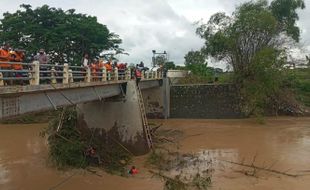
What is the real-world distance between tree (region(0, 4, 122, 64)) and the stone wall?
1129 centimetres

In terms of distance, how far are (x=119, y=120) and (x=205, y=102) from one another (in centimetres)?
1766

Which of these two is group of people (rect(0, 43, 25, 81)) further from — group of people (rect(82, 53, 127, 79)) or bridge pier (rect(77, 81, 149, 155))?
bridge pier (rect(77, 81, 149, 155))

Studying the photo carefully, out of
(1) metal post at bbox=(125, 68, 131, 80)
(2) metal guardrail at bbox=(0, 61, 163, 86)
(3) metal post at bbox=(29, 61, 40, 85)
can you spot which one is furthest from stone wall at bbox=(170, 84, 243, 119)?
(3) metal post at bbox=(29, 61, 40, 85)

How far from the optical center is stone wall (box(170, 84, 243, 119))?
3903 cm

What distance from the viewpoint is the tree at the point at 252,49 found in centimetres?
3678

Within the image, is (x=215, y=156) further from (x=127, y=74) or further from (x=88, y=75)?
(x=88, y=75)

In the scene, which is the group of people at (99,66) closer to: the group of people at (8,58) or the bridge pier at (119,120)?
the bridge pier at (119,120)

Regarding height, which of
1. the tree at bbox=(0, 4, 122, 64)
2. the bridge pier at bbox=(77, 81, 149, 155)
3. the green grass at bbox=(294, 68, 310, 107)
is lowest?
the bridge pier at bbox=(77, 81, 149, 155)

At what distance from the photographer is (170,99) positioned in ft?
133

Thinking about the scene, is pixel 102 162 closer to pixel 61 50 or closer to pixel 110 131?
pixel 110 131

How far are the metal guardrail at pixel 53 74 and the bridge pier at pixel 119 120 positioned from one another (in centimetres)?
144

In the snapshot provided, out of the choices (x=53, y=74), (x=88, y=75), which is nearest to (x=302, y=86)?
(x=88, y=75)

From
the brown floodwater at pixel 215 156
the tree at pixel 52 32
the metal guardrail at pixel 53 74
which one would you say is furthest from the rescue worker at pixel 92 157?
the tree at pixel 52 32

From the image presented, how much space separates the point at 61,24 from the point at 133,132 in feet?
77.4
